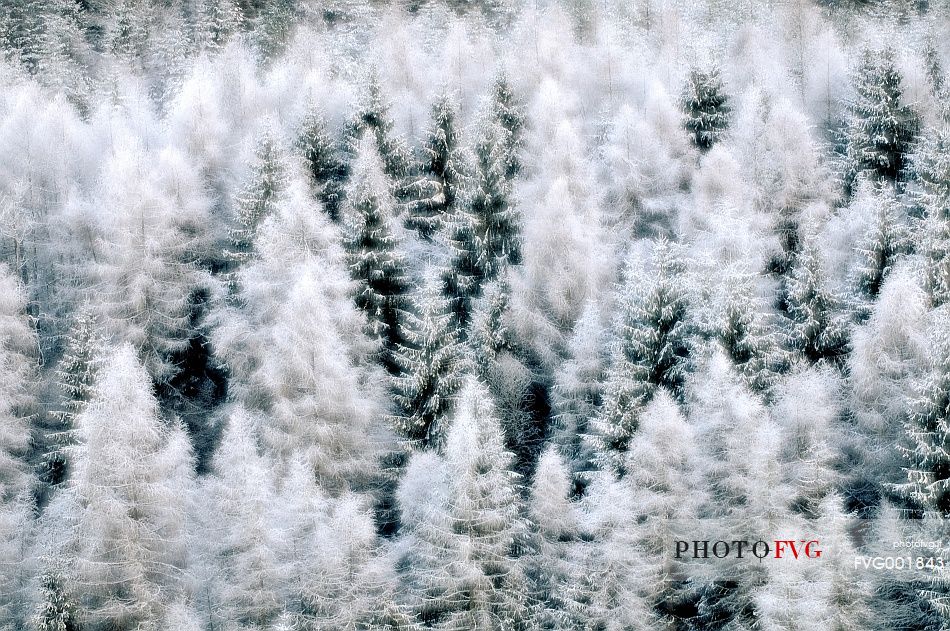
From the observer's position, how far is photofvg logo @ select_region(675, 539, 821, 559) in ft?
75.5

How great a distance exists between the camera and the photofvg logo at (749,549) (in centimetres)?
2302

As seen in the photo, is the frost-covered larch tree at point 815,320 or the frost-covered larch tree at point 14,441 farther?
the frost-covered larch tree at point 815,320

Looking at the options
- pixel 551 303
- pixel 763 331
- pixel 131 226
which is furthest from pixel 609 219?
pixel 131 226

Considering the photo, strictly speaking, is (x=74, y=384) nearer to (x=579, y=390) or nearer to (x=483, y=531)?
(x=483, y=531)

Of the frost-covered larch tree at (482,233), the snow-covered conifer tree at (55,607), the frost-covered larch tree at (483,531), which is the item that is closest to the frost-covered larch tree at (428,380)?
the frost-covered larch tree at (483,531)

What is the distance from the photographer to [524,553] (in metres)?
26.7

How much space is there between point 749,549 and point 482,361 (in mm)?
12524

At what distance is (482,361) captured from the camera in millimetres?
33031

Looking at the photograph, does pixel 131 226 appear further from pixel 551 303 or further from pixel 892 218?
pixel 892 218

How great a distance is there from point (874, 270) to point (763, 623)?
14.3 meters

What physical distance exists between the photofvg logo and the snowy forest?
25cm

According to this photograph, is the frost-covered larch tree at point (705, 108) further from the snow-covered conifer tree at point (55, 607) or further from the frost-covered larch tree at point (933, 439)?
the snow-covered conifer tree at point (55, 607)

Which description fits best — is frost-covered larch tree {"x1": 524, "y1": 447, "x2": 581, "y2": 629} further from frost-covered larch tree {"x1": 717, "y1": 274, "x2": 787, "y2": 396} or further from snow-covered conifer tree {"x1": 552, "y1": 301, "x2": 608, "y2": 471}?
frost-covered larch tree {"x1": 717, "y1": 274, "x2": 787, "y2": 396}

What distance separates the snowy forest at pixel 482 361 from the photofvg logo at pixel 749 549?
253 millimetres
